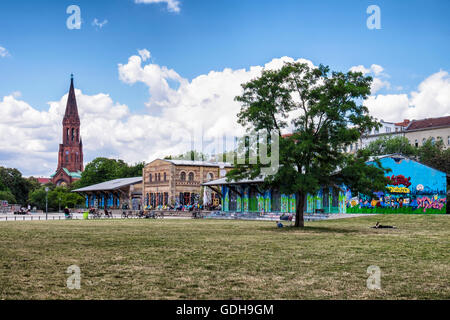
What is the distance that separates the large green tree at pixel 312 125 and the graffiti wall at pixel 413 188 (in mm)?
17100

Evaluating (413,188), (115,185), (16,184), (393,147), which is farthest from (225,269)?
(16,184)

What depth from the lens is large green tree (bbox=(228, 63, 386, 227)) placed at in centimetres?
2955

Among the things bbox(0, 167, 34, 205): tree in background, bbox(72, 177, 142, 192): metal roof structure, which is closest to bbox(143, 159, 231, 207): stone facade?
bbox(72, 177, 142, 192): metal roof structure

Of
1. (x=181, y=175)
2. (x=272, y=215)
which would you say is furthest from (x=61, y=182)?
(x=272, y=215)

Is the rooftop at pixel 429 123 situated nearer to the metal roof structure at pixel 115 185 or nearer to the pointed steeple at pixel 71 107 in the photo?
the metal roof structure at pixel 115 185

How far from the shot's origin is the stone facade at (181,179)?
3066 inches

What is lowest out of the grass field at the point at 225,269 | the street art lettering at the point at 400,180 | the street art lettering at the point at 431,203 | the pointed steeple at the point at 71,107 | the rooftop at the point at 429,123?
the grass field at the point at 225,269

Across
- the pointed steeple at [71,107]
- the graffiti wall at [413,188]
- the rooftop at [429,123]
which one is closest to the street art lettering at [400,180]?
the graffiti wall at [413,188]

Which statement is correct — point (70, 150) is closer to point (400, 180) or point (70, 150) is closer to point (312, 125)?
point (400, 180)

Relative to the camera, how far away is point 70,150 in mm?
183000

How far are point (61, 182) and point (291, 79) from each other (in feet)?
503

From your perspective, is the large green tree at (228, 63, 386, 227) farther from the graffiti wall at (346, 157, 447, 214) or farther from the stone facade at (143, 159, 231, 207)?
the stone facade at (143, 159, 231, 207)
